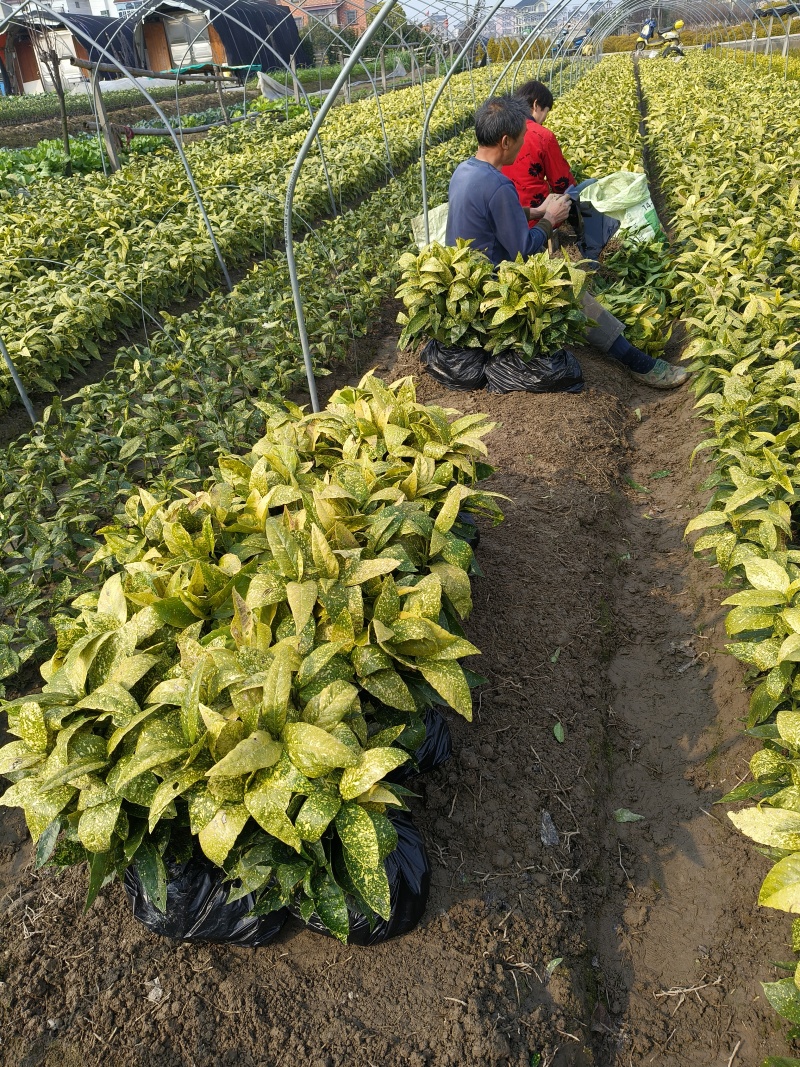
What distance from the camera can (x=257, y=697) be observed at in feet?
5.63

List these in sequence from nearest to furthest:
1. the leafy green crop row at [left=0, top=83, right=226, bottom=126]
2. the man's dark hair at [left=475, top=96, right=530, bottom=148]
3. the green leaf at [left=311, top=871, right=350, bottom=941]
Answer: the green leaf at [left=311, top=871, right=350, bottom=941] → the man's dark hair at [left=475, top=96, right=530, bottom=148] → the leafy green crop row at [left=0, top=83, right=226, bottom=126]

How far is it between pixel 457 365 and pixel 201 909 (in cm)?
358

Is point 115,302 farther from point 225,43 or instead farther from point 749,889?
point 225,43

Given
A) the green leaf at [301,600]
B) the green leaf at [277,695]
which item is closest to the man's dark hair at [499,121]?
the green leaf at [301,600]

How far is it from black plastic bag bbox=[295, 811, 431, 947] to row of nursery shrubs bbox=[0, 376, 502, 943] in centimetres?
10

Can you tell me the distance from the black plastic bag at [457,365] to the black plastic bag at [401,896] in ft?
10.7

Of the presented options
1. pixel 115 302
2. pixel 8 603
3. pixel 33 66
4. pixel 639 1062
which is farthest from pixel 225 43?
pixel 639 1062

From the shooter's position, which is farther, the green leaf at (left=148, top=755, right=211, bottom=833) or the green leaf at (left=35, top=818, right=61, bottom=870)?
the green leaf at (left=35, top=818, right=61, bottom=870)

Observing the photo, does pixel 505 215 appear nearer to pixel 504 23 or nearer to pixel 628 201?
pixel 628 201

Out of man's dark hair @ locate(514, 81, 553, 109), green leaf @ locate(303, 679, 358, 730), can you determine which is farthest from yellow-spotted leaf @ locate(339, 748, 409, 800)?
man's dark hair @ locate(514, 81, 553, 109)

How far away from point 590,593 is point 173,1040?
7.25 ft

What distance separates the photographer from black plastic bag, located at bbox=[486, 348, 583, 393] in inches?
171

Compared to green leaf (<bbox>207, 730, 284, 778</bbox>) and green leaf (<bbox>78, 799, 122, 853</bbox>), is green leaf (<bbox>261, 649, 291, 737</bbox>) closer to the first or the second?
green leaf (<bbox>207, 730, 284, 778</bbox>)

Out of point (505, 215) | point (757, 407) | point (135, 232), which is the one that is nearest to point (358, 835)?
point (757, 407)
